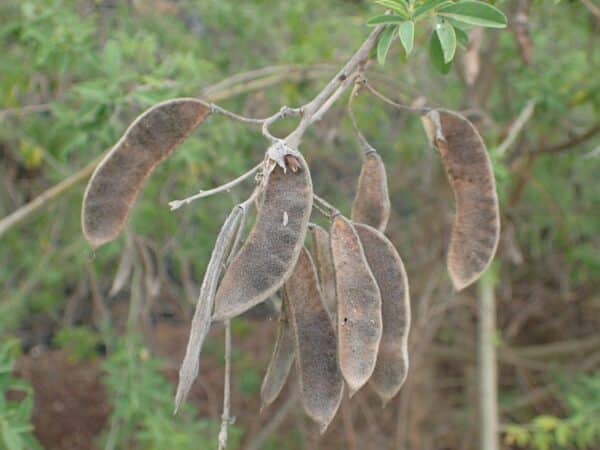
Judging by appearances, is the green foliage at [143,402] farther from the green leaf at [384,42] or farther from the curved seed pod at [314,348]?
the green leaf at [384,42]

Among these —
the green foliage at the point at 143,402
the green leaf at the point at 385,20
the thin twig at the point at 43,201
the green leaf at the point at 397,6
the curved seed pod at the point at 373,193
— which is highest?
the green leaf at the point at 397,6

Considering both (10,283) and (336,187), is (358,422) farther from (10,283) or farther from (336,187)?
(10,283)

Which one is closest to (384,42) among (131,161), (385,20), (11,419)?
(385,20)

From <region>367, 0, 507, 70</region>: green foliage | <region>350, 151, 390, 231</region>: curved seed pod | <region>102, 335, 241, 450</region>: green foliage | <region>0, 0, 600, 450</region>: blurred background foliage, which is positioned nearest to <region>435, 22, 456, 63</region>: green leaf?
<region>367, 0, 507, 70</region>: green foliage

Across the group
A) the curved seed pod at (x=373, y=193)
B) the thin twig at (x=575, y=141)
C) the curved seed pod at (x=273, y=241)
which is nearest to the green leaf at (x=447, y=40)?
the curved seed pod at (x=373, y=193)

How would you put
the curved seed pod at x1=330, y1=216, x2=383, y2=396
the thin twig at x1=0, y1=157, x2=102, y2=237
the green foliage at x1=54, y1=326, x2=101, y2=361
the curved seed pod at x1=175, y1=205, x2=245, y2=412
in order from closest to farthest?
the curved seed pod at x1=175, y1=205, x2=245, y2=412 < the curved seed pod at x1=330, y1=216, x2=383, y2=396 < the thin twig at x1=0, y1=157, x2=102, y2=237 < the green foliage at x1=54, y1=326, x2=101, y2=361

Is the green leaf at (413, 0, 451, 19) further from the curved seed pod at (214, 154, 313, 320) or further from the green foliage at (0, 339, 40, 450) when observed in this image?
the green foliage at (0, 339, 40, 450)
